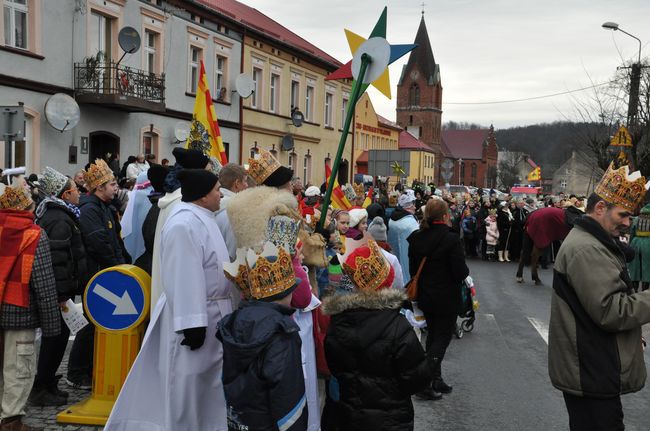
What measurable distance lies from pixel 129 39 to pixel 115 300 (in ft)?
51.9

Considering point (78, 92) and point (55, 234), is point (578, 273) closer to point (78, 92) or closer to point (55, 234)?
point (55, 234)

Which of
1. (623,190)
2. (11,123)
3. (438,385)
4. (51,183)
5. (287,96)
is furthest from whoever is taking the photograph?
(287,96)

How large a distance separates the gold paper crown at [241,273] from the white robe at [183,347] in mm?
506

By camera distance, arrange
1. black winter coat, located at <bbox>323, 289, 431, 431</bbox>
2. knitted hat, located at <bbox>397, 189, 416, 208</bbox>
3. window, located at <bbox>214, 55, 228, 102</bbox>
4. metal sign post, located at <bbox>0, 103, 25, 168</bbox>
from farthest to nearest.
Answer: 1. window, located at <bbox>214, 55, 228, 102</bbox>
2. metal sign post, located at <bbox>0, 103, 25, 168</bbox>
3. knitted hat, located at <bbox>397, 189, 416, 208</bbox>
4. black winter coat, located at <bbox>323, 289, 431, 431</bbox>

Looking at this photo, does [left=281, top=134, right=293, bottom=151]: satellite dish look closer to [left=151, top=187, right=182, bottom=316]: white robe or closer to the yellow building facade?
the yellow building facade

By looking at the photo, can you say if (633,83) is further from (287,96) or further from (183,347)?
(183,347)

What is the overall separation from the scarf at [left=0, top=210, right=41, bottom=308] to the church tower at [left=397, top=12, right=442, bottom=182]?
321 ft

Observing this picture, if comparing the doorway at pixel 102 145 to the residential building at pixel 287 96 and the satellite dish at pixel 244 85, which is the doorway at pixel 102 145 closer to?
the residential building at pixel 287 96

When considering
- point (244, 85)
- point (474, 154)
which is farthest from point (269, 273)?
point (474, 154)

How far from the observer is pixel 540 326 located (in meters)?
10.2

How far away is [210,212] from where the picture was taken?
4812mm

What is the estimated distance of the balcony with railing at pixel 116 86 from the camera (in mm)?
19203

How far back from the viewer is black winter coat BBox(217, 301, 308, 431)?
3.50 meters

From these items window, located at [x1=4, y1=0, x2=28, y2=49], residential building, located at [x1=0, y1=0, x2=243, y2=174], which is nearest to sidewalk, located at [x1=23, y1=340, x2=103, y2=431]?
residential building, located at [x1=0, y1=0, x2=243, y2=174]
